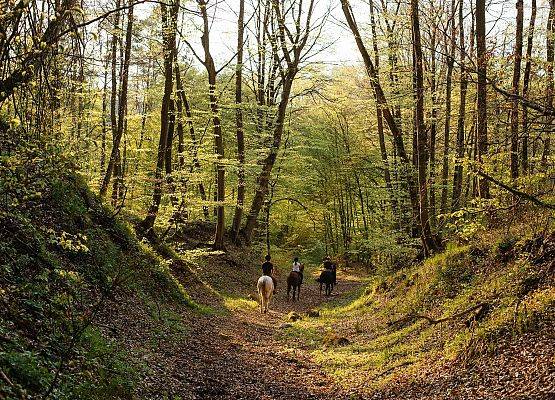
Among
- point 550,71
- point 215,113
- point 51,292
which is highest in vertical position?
point 215,113

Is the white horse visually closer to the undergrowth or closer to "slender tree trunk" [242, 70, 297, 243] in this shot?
the undergrowth

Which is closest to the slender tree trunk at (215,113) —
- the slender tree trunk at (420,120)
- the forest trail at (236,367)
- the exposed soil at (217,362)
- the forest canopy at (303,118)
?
the forest canopy at (303,118)

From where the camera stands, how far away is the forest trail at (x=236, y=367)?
7.95 meters

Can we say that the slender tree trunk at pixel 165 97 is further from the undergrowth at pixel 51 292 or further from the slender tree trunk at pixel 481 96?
the slender tree trunk at pixel 481 96

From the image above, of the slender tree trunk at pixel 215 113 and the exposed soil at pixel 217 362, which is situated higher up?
the slender tree trunk at pixel 215 113

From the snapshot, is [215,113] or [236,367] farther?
[215,113]

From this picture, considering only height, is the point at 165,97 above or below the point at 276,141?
above

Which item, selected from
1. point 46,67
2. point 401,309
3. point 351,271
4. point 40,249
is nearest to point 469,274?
point 401,309

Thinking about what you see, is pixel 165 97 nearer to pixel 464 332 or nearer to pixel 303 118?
pixel 464 332

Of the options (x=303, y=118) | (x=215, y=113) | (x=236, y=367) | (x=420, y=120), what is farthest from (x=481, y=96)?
(x=303, y=118)

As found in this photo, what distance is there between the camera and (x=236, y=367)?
959 centimetres

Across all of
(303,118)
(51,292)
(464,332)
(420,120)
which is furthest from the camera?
(303,118)

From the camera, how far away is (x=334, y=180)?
34.1 meters

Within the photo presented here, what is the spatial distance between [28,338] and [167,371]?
2.90m
